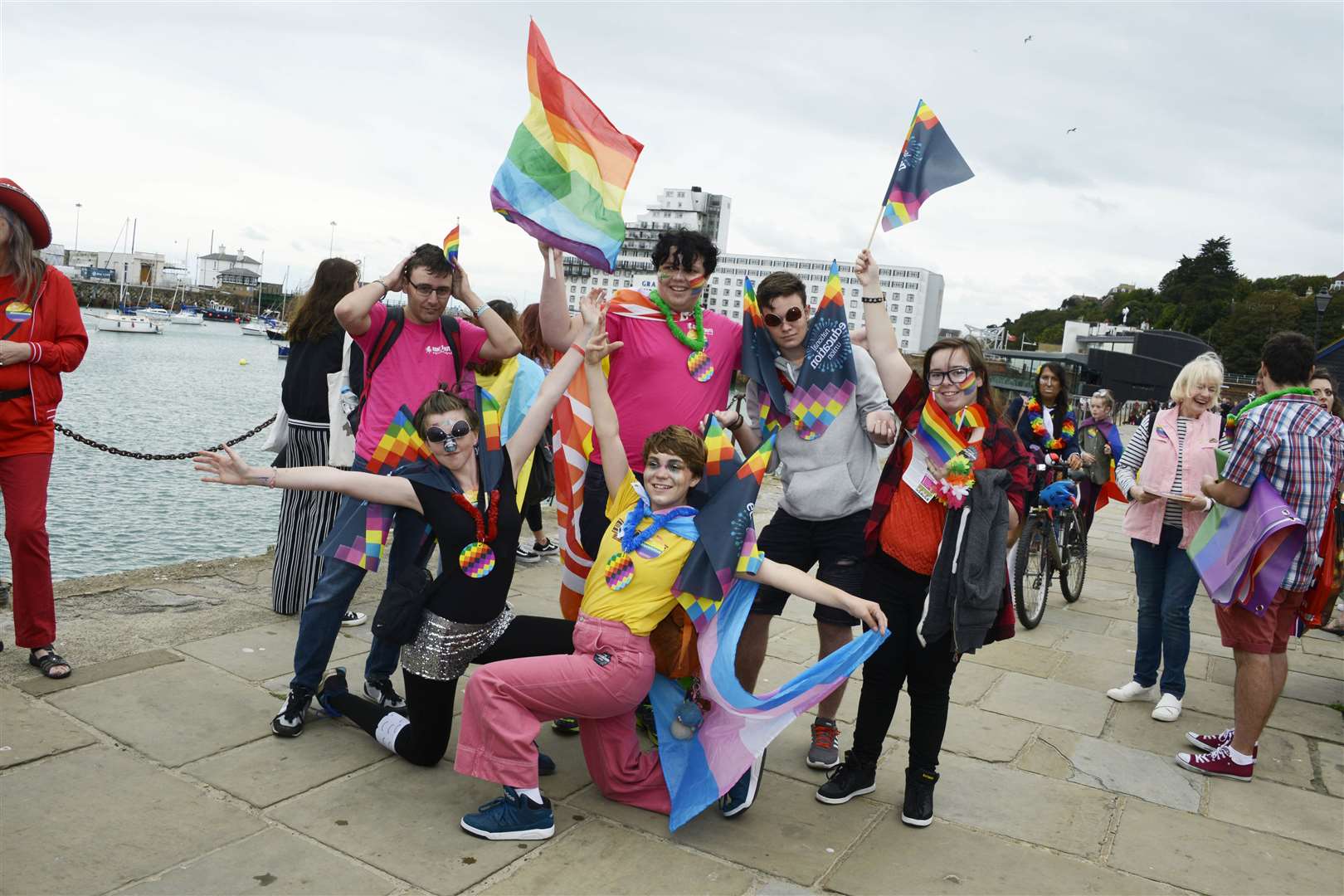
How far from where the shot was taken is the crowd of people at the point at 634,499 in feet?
11.1

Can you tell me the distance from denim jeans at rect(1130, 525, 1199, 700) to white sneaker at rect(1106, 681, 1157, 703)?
0.14 feet

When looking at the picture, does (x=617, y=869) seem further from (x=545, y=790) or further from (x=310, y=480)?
(x=310, y=480)

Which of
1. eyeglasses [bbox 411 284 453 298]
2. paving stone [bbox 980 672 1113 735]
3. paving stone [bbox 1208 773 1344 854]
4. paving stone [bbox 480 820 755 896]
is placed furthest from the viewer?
paving stone [bbox 980 672 1113 735]

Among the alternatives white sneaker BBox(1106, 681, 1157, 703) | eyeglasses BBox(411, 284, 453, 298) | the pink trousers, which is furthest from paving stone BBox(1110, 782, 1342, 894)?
eyeglasses BBox(411, 284, 453, 298)

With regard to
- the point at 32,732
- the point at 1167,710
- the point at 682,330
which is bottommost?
the point at 32,732

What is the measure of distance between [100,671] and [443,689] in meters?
1.75

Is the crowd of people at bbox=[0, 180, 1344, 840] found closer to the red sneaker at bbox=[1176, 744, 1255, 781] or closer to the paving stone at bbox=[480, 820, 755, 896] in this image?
the red sneaker at bbox=[1176, 744, 1255, 781]

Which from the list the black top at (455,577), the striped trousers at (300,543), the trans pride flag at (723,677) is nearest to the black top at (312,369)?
the striped trousers at (300,543)

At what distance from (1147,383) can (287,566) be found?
28.3 meters

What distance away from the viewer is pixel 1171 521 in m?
5.09

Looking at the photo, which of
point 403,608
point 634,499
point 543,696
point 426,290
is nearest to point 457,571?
point 403,608

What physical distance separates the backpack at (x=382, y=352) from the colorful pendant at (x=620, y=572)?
4.45 feet

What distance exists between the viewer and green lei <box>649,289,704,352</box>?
3969 millimetres

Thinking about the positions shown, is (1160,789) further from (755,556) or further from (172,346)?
(172,346)
